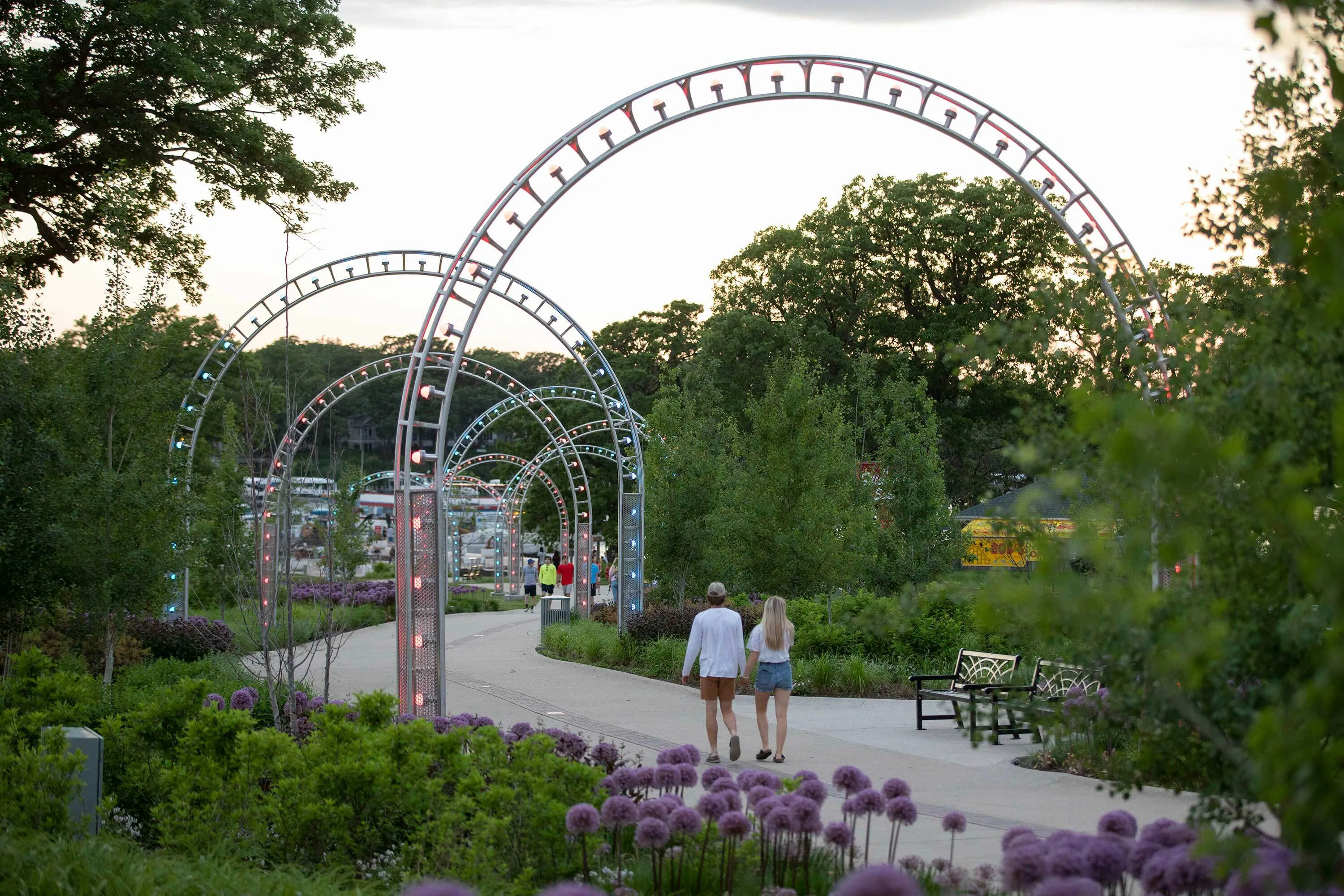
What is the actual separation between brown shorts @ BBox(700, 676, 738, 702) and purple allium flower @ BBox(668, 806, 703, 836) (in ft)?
18.0

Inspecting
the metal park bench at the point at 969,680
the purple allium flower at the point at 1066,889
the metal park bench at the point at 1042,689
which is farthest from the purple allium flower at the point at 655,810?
the metal park bench at the point at 969,680

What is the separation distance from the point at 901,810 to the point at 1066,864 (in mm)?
1439

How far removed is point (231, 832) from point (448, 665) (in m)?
13.7

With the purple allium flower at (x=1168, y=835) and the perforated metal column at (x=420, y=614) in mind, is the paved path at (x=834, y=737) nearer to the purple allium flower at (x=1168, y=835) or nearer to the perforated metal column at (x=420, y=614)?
the perforated metal column at (x=420, y=614)

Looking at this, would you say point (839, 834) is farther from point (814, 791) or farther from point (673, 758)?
point (673, 758)

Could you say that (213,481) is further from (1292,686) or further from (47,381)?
(1292,686)

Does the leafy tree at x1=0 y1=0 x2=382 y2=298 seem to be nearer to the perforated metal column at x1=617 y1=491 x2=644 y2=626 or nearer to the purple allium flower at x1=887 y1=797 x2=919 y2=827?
the perforated metal column at x1=617 y1=491 x2=644 y2=626

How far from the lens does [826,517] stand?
1931 cm

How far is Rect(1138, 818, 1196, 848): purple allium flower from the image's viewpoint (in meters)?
4.57

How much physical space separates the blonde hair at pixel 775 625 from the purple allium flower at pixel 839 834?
203 inches

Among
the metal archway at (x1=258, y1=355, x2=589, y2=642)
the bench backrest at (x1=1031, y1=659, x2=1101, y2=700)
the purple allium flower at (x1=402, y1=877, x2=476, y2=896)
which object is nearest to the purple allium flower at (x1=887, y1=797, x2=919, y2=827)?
the purple allium flower at (x1=402, y1=877, x2=476, y2=896)

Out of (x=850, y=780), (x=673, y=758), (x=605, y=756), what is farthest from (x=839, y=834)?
(x=605, y=756)

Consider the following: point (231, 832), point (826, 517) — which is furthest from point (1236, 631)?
point (826, 517)

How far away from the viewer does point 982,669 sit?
14.1 meters
